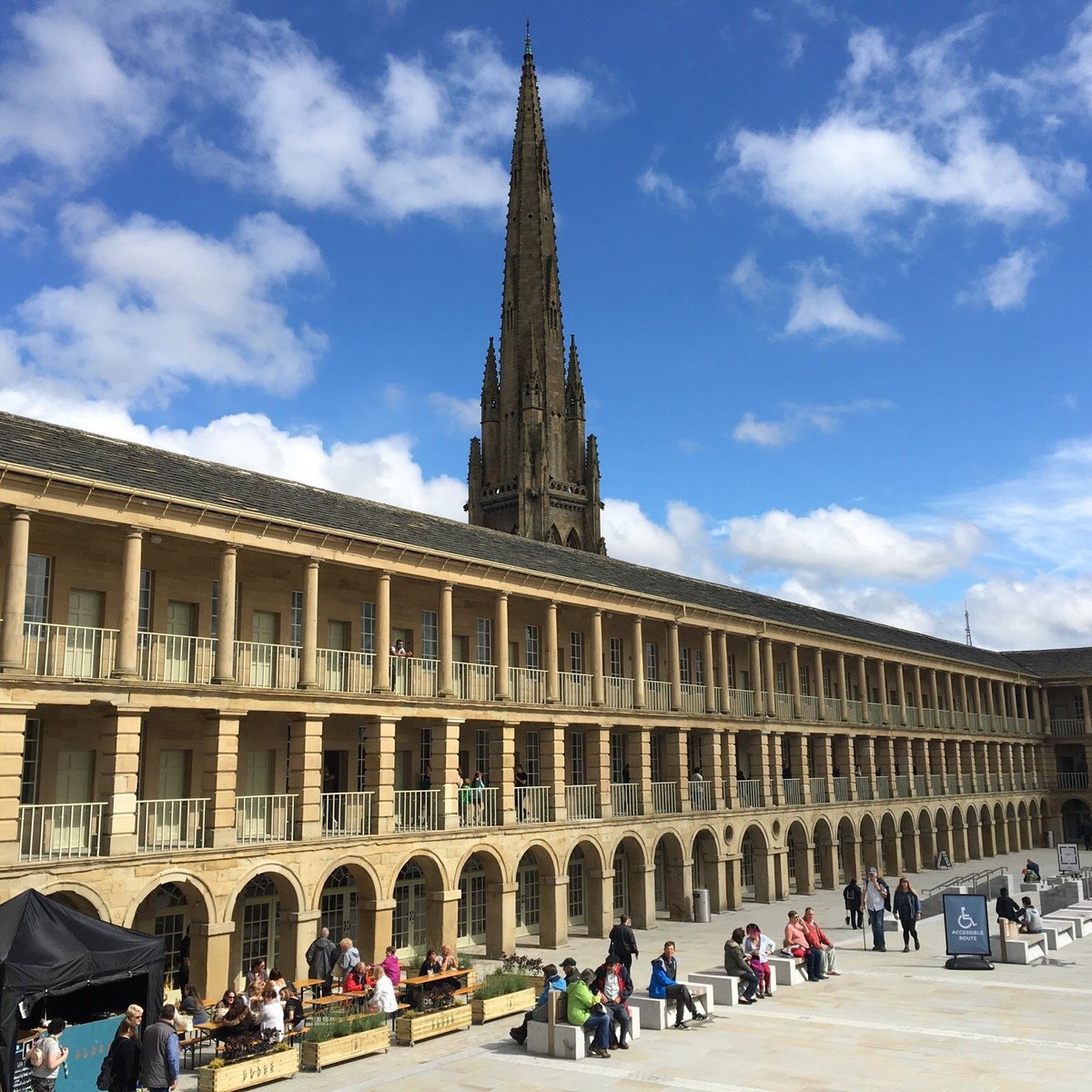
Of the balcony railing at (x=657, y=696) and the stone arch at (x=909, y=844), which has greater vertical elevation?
the balcony railing at (x=657, y=696)

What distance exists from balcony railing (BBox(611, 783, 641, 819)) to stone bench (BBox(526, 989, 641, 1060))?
602 inches

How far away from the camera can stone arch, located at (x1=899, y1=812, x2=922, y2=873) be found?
48375 mm

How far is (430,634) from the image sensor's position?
28.9 meters

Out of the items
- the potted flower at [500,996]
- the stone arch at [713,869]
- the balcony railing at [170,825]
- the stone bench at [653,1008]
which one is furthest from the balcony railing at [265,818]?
the stone arch at [713,869]

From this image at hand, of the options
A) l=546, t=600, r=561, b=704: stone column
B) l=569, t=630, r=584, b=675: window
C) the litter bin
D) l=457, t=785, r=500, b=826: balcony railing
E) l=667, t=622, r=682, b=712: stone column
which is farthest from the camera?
l=667, t=622, r=682, b=712: stone column

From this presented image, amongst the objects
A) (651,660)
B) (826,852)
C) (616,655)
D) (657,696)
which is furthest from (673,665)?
(826,852)

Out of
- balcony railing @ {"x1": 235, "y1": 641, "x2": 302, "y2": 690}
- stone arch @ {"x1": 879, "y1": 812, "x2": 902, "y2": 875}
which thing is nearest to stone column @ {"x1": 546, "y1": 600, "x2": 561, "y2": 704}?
balcony railing @ {"x1": 235, "y1": 641, "x2": 302, "y2": 690}

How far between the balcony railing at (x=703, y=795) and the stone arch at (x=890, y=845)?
1414 centimetres

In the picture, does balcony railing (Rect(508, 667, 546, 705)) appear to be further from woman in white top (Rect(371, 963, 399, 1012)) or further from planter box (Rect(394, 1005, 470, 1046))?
woman in white top (Rect(371, 963, 399, 1012))

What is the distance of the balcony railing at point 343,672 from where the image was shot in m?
24.0

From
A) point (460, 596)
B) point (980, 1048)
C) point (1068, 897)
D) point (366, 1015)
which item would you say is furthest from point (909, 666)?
point (366, 1015)

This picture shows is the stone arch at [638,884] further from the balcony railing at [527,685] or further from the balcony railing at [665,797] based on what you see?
the balcony railing at [527,685]

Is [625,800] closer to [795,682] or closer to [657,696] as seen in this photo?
[657,696]

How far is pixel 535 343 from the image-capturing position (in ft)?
239
